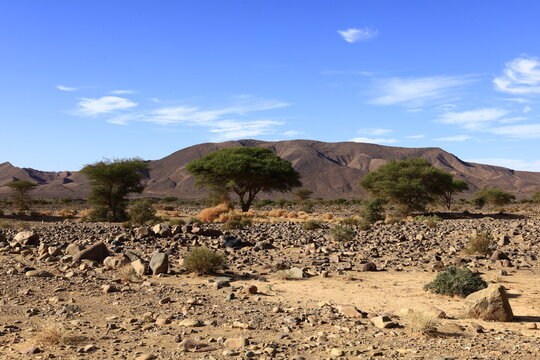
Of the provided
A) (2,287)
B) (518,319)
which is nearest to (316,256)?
(518,319)

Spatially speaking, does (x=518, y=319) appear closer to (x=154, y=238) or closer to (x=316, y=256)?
(x=316, y=256)

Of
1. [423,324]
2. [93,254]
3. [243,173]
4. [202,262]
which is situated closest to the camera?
[423,324]

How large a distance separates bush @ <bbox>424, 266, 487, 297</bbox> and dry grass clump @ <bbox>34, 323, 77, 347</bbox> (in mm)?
6565

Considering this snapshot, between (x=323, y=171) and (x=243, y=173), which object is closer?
(x=243, y=173)

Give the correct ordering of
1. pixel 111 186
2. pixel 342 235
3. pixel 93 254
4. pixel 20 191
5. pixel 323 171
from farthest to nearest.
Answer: pixel 323 171
pixel 20 191
pixel 111 186
pixel 342 235
pixel 93 254

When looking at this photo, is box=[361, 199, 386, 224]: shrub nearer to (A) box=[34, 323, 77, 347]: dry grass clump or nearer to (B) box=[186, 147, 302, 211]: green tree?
(B) box=[186, 147, 302, 211]: green tree

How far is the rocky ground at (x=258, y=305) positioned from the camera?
5.95m

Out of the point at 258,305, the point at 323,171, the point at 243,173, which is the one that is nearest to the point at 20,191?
the point at 243,173

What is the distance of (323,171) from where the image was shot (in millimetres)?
154500

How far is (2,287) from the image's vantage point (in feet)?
30.5

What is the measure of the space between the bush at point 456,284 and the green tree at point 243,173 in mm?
29693

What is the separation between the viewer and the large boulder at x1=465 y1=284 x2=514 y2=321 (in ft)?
24.0

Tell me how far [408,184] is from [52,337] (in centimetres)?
3618

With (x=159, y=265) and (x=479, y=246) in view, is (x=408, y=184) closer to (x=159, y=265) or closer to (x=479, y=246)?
(x=479, y=246)
